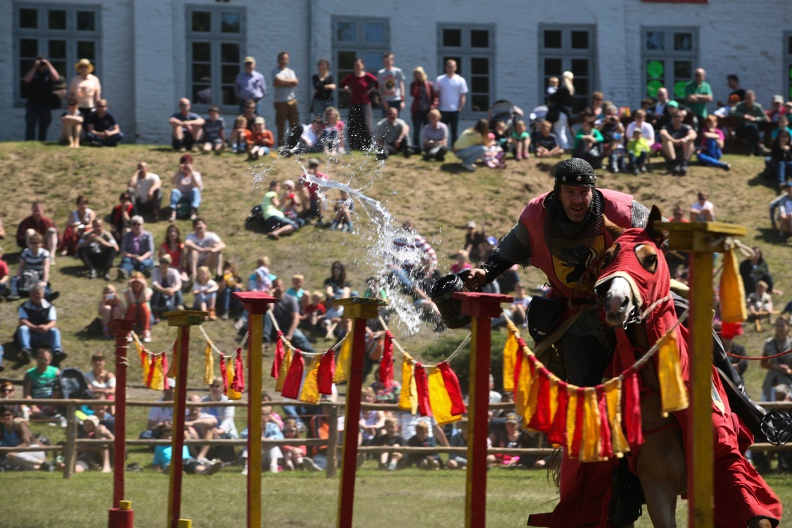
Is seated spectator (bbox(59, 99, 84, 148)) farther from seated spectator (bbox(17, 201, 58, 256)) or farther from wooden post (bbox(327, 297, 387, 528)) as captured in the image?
wooden post (bbox(327, 297, 387, 528))

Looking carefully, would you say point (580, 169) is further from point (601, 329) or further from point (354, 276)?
point (354, 276)

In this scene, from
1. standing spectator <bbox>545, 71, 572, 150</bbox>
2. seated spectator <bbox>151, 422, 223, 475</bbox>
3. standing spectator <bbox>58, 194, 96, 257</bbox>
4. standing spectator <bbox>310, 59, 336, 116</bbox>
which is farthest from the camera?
standing spectator <bbox>545, 71, 572, 150</bbox>

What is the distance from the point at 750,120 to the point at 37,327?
14778mm

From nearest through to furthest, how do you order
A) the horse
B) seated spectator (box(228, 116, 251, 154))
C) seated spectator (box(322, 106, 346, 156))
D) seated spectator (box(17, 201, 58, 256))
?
1. the horse
2. seated spectator (box(322, 106, 346, 156))
3. seated spectator (box(17, 201, 58, 256))
4. seated spectator (box(228, 116, 251, 154))

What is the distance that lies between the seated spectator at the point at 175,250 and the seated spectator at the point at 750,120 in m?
12.0

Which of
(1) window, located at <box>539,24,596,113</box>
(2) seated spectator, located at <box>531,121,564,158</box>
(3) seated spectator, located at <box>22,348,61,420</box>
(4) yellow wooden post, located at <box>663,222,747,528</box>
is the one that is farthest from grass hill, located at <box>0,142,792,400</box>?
(4) yellow wooden post, located at <box>663,222,747,528</box>

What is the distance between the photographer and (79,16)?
86.5 feet

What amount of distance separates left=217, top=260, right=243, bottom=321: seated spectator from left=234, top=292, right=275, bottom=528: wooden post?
1114 centimetres

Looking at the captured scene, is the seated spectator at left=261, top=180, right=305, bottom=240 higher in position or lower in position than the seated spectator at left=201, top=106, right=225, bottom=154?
lower

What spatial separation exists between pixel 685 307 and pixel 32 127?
19.7 m

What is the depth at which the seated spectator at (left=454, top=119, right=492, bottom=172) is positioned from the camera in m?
23.4

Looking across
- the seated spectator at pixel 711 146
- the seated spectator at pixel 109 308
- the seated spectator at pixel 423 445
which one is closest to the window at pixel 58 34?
the seated spectator at pixel 109 308

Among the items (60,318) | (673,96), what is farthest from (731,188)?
(60,318)

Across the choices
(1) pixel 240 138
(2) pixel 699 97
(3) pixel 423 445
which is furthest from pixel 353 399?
(2) pixel 699 97
